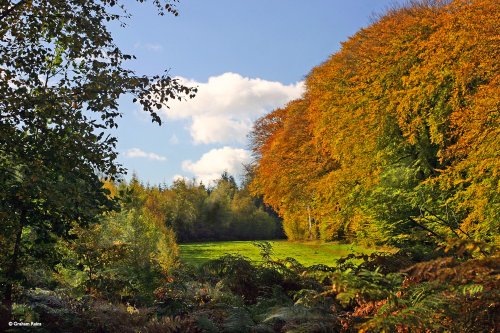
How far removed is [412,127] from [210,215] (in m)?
47.6

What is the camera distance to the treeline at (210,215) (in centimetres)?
5369

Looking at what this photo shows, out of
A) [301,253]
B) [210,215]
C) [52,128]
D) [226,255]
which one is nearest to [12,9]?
[52,128]

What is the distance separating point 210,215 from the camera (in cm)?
6172

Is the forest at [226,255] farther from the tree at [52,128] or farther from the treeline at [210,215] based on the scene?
the treeline at [210,215]

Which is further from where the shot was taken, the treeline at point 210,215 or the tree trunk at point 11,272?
the treeline at point 210,215

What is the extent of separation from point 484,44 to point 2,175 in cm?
1232

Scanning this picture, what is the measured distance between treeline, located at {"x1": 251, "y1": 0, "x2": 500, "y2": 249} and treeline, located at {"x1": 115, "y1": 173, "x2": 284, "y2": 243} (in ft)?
89.3

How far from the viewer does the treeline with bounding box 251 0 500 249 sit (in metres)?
12.6

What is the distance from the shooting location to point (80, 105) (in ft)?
20.8

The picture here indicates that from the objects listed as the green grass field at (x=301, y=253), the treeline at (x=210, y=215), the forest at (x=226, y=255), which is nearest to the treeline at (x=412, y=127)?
the forest at (x=226, y=255)

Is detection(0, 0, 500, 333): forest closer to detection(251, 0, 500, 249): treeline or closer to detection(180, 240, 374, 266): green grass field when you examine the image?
detection(251, 0, 500, 249): treeline

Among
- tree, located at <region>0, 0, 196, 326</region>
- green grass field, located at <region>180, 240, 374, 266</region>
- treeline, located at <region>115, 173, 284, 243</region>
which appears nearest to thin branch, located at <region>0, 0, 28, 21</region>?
tree, located at <region>0, 0, 196, 326</region>

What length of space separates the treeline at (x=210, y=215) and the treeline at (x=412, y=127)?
1071 inches

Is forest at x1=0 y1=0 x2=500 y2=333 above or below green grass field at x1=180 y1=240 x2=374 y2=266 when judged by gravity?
above
